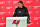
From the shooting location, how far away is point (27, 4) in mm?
2877

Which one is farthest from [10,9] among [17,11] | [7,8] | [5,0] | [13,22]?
[13,22]

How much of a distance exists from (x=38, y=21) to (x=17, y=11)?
1.12m

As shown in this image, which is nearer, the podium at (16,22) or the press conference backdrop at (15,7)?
the podium at (16,22)

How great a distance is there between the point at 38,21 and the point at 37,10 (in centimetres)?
37

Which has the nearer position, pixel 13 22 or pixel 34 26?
pixel 13 22

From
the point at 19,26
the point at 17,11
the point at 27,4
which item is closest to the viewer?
the point at 19,26

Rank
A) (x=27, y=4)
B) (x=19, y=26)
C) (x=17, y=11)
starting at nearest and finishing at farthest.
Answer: (x=19, y=26) → (x=17, y=11) → (x=27, y=4)

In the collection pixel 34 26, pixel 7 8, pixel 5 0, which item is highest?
pixel 5 0

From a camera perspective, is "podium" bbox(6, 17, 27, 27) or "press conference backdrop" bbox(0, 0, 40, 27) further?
"press conference backdrop" bbox(0, 0, 40, 27)

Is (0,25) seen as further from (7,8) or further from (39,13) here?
(39,13)

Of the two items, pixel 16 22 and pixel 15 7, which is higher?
pixel 15 7

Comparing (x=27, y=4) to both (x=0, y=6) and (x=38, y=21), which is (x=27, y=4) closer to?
(x=38, y=21)

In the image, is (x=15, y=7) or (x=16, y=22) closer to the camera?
(x=16, y=22)

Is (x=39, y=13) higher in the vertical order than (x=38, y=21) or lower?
higher
